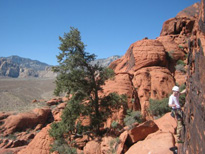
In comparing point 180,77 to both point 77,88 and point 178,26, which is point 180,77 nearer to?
point 178,26

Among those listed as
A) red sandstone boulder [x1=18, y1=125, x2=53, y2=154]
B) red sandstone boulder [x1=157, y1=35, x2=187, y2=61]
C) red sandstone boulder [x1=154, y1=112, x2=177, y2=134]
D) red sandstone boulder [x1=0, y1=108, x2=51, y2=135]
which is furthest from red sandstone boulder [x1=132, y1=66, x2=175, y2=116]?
red sandstone boulder [x1=0, y1=108, x2=51, y2=135]

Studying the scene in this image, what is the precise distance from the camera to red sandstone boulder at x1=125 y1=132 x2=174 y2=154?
6.11 m

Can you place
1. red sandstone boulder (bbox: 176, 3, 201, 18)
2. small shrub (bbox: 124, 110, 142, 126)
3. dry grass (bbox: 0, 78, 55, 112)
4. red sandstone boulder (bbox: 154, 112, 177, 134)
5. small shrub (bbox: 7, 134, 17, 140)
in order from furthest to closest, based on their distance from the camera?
dry grass (bbox: 0, 78, 55, 112), red sandstone boulder (bbox: 176, 3, 201, 18), small shrub (bbox: 7, 134, 17, 140), small shrub (bbox: 124, 110, 142, 126), red sandstone boulder (bbox: 154, 112, 177, 134)

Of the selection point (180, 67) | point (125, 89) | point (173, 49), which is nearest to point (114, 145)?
point (125, 89)

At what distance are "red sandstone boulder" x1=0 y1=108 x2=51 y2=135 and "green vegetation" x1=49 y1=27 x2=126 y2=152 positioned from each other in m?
12.6

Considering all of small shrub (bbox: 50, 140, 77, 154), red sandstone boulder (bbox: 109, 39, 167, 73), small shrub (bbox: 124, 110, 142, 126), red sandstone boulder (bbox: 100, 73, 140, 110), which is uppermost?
red sandstone boulder (bbox: 109, 39, 167, 73)

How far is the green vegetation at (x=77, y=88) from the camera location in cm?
1001

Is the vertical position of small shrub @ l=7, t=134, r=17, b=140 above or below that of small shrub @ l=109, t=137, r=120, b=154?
below

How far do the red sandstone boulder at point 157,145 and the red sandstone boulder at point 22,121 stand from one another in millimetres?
17804

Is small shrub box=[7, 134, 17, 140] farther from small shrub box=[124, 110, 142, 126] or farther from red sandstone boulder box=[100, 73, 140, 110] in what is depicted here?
small shrub box=[124, 110, 142, 126]

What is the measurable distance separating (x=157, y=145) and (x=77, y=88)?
5912 mm

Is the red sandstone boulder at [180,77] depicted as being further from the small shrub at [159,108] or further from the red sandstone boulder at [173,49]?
the small shrub at [159,108]

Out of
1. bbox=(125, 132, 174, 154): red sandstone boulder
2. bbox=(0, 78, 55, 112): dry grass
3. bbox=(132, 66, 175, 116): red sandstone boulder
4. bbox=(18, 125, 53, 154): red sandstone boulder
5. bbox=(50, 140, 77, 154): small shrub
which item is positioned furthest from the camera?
bbox=(0, 78, 55, 112): dry grass

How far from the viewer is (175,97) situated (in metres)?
5.06
